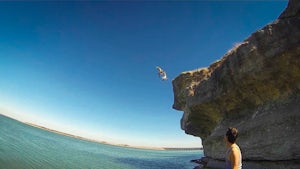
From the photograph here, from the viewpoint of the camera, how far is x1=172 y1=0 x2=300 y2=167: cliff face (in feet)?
45.8

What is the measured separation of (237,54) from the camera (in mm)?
17547

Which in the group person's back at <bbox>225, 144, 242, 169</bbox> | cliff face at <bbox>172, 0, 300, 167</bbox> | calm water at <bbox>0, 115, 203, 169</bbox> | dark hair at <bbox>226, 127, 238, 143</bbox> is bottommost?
calm water at <bbox>0, 115, 203, 169</bbox>

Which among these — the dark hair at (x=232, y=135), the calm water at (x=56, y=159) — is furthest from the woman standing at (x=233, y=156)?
the calm water at (x=56, y=159)

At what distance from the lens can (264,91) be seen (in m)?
16.9

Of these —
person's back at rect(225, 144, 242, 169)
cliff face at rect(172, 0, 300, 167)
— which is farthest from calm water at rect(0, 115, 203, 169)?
person's back at rect(225, 144, 242, 169)

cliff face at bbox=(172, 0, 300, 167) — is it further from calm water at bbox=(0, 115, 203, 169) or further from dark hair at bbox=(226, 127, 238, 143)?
calm water at bbox=(0, 115, 203, 169)

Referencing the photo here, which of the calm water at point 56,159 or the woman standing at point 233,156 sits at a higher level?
the woman standing at point 233,156

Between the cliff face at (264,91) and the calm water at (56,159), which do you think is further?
the calm water at (56,159)

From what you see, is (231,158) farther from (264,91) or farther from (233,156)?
(264,91)

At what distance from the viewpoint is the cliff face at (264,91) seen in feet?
45.8

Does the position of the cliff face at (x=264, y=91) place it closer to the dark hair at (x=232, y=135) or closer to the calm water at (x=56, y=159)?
the dark hair at (x=232, y=135)

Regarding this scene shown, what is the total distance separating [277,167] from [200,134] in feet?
50.5

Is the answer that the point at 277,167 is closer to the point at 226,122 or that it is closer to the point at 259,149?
the point at 259,149

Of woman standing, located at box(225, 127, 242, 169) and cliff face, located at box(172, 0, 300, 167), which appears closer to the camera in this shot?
woman standing, located at box(225, 127, 242, 169)
